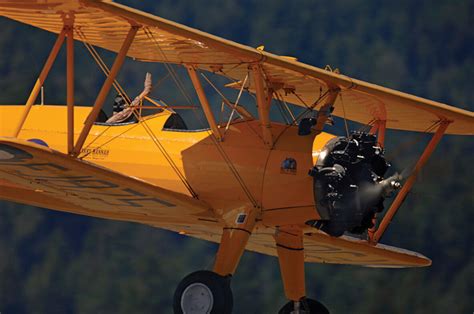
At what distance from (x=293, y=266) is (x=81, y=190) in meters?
2.09

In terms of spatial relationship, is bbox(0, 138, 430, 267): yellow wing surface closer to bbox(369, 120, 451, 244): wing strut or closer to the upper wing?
the upper wing

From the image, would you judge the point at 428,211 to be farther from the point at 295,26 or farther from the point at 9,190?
the point at 9,190

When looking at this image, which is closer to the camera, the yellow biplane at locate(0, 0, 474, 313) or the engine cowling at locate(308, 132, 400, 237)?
the yellow biplane at locate(0, 0, 474, 313)

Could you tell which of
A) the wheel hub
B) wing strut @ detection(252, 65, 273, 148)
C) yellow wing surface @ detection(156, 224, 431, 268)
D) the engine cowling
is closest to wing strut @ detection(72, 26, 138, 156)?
wing strut @ detection(252, 65, 273, 148)

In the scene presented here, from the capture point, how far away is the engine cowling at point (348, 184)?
11.5 meters

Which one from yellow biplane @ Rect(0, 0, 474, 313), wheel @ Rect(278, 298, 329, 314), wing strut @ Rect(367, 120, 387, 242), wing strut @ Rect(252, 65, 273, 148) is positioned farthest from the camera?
wing strut @ Rect(367, 120, 387, 242)

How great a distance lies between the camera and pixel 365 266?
1404 cm

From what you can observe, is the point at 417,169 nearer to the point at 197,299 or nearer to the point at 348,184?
the point at 348,184

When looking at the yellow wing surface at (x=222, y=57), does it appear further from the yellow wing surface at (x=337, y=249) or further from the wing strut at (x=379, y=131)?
the yellow wing surface at (x=337, y=249)

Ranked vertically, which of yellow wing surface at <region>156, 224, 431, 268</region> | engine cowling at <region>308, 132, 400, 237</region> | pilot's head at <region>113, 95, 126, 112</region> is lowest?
yellow wing surface at <region>156, 224, 431, 268</region>

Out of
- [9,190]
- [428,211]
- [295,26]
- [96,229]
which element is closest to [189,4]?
[295,26]

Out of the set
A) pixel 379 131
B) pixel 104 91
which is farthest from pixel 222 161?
pixel 379 131

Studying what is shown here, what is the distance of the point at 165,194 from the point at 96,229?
177 inches

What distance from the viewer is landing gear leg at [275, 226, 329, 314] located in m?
12.4
